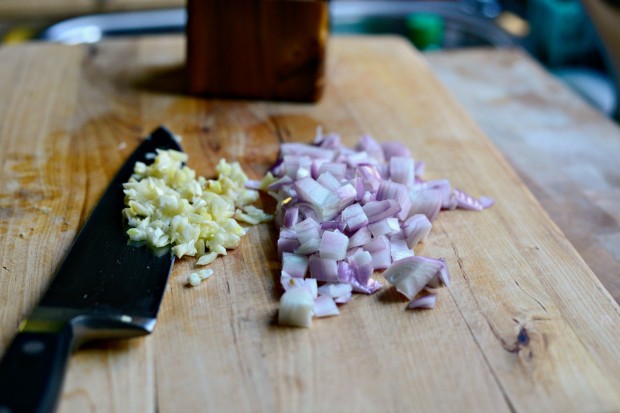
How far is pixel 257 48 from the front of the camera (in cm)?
133

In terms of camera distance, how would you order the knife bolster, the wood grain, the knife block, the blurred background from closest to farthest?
the knife bolster, the wood grain, the knife block, the blurred background

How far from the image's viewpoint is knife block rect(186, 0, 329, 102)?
1294 millimetres

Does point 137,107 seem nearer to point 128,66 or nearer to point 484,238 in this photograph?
point 128,66

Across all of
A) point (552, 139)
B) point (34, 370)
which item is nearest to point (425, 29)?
point (552, 139)

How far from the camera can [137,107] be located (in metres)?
1.32

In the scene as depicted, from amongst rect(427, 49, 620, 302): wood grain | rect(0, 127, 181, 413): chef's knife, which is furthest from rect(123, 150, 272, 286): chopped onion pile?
rect(427, 49, 620, 302): wood grain

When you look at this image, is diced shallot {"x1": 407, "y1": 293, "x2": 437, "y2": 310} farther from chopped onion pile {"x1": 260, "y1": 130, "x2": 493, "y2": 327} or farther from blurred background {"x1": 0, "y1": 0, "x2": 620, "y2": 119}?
blurred background {"x1": 0, "y1": 0, "x2": 620, "y2": 119}

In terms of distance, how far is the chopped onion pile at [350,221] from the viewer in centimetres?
87

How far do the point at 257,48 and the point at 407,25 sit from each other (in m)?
0.68

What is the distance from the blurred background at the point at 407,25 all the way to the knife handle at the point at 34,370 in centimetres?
121

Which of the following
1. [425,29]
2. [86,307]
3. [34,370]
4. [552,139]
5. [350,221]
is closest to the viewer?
[34,370]

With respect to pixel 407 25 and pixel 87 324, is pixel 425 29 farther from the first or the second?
pixel 87 324

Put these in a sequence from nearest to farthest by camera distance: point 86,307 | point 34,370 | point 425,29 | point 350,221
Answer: point 34,370
point 86,307
point 350,221
point 425,29

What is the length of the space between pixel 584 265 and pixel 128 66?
102 cm
